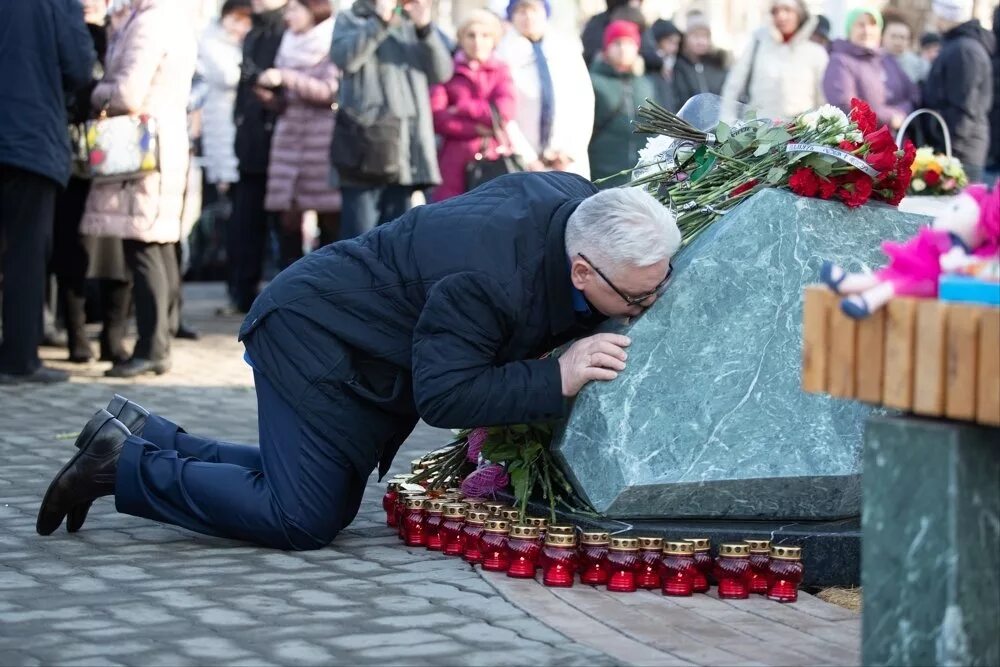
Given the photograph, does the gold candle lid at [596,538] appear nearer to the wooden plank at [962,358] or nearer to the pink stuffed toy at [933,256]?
the pink stuffed toy at [933,256]

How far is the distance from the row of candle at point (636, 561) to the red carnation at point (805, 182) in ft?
3.51

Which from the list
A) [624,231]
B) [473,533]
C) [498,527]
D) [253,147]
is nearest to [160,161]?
[253,147]

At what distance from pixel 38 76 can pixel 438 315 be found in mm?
4458

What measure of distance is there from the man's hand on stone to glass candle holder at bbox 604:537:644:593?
46 centimetres

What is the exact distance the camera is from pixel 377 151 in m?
10.3

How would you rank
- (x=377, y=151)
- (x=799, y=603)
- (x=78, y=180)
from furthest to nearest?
(x=377, y=151) < (x=78, y=180) < (x=799, y=603)

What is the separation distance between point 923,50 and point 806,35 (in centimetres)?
512

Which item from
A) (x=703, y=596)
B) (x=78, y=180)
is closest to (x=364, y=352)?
(x=703, y=596)

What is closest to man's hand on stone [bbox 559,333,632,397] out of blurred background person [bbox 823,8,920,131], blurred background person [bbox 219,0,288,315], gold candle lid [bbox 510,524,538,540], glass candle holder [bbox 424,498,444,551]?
gold candle lid [bbox 510,524,538,540]

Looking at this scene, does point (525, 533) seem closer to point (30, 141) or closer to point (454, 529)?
point (454, 529)

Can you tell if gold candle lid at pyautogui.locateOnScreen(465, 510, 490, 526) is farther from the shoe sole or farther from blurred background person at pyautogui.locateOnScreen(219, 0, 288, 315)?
blurred background person at pyautogui.locateOnScreen(219, 0, 288, 315)

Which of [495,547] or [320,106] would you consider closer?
[495,547]

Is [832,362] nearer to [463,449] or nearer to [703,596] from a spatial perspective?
[703,596]

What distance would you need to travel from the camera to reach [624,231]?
15.4ft
